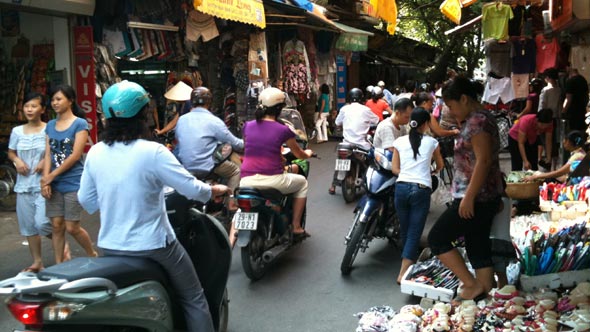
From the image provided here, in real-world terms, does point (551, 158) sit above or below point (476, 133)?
Result: below

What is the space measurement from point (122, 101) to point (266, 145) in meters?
2.74

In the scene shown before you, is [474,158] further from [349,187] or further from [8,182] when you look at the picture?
[8,182]

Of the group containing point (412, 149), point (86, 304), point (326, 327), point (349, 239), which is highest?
point (412, 149)

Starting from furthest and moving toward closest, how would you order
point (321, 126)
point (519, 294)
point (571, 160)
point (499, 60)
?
1. point (321, 126)
2. point (499, 60)
3. point (571, 160)
4. point (519, 294)

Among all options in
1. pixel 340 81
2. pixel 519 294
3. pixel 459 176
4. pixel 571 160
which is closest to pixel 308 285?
pixel 459 176

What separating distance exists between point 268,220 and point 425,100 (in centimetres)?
393

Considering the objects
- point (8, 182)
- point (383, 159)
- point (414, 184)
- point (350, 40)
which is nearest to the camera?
point (414, 184)

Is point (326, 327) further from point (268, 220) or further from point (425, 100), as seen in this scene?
point (425, 100)

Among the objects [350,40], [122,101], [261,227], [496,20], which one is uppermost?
[350,40]

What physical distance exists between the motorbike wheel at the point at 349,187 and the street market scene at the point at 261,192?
35 mm

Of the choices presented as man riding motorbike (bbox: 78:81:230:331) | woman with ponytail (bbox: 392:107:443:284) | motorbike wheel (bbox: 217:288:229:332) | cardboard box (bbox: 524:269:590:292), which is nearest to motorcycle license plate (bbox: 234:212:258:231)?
motorbike wheel (bbox: 217:288:229:332)

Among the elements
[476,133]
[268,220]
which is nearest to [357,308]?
[268,220]

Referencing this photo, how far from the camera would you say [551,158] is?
1045 centimetres

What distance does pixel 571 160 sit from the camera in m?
7.56
